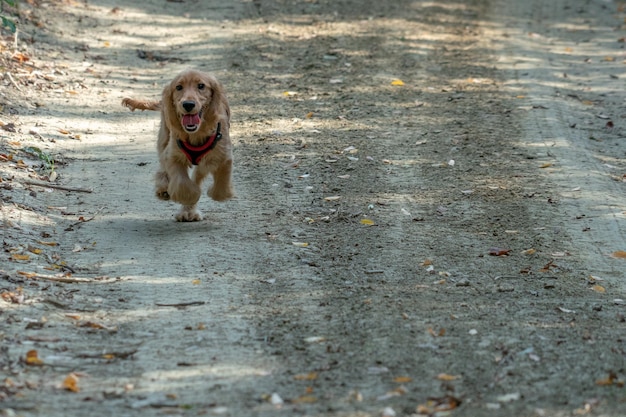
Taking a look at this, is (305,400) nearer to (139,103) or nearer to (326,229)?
(326,229)

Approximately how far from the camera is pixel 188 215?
29.2ft

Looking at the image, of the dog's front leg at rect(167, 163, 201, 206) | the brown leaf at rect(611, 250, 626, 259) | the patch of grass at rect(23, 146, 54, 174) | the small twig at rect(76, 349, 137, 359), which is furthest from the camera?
the patch of grass at rect(23, 146, 54, 174)

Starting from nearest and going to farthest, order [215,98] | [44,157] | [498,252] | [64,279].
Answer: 1. [64,279]
2. [498,252]
3. [215,98]
4. [44,157]

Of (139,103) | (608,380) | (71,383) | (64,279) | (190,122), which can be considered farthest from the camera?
(139,103)

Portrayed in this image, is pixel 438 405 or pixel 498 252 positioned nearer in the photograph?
pixel 438 405

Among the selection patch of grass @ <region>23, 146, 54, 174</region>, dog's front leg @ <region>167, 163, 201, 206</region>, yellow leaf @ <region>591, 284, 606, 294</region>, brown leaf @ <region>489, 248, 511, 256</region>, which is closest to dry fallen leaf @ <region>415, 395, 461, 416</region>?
yellow leaf @ <region>591, 284, 606, 294</region>

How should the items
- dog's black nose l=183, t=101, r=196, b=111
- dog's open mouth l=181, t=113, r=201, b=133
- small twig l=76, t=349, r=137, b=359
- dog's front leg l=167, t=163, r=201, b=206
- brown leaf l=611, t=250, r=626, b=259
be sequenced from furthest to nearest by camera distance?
dog's front leg l=167, t=163, r=201, b=206, dog's open mouth l=181, t=113, r=201, b=133, dog's black nose l=183, t=101, r=196, b=111, brown leaf l=611, t=250, r=626, b=259, small twig l=76, t=349, r=137, b=359

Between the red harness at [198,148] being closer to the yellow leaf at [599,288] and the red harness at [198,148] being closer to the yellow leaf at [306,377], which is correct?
the yellow leaf at [306,377]

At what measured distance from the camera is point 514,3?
1858cm

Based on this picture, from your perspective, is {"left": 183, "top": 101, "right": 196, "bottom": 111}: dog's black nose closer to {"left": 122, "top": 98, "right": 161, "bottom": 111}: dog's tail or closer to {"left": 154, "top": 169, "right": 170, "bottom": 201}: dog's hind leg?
{"left": 154, "top": 169, "right": 170, "bottom": 201}: dog's hind leg

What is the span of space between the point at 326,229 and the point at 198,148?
1.41m

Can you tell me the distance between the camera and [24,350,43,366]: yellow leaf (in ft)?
18.7

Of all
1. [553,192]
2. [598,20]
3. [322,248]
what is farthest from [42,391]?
[598,20]

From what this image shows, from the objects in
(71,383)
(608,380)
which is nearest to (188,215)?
(71,383)
